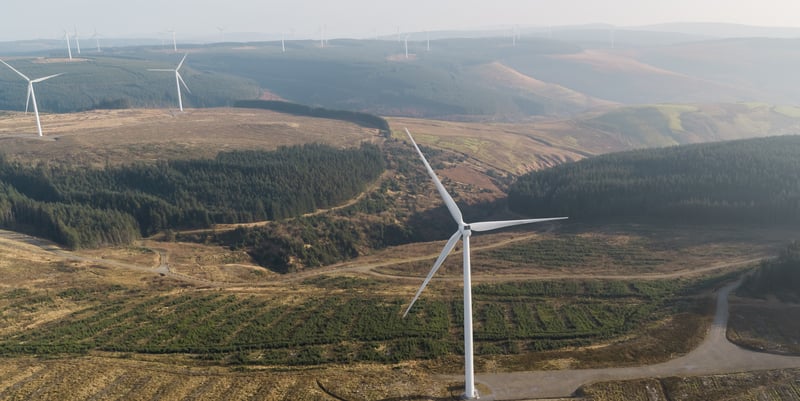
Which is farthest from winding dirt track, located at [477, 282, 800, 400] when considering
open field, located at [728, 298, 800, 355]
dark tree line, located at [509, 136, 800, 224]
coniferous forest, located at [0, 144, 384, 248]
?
coniferous forest, located at [0, 144, 384, 248]

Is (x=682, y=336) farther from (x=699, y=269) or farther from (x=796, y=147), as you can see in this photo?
(x=796, y=147)

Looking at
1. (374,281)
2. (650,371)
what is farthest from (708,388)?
(374,281)

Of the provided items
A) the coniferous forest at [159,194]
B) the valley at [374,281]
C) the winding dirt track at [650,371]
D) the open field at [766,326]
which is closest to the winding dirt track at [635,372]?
the winding dirt track at [650,371]

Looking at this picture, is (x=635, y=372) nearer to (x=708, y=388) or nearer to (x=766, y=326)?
(x=708, y=388)

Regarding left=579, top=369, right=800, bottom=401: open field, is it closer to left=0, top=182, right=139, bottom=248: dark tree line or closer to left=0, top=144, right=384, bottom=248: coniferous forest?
left=0, top=144, right=384, bottom=248: coniferous forest

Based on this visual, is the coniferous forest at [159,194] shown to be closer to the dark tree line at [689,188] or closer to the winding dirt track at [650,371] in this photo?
the dark tree line at [689,188]

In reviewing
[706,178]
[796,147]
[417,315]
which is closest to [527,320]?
[417,315]

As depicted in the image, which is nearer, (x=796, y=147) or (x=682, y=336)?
(x=682, y=336)
